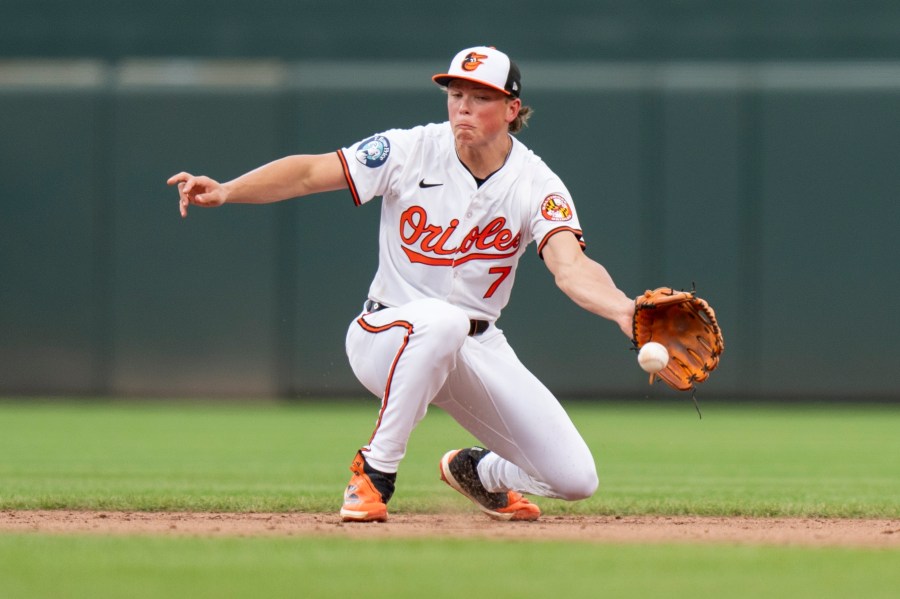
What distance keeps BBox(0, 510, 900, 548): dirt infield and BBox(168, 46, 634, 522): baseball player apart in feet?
0.57

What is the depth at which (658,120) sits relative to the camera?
404 inches

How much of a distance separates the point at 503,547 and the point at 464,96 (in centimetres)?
Answer: 154

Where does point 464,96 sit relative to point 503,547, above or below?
above

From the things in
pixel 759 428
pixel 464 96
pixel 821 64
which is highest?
pixel 821 64

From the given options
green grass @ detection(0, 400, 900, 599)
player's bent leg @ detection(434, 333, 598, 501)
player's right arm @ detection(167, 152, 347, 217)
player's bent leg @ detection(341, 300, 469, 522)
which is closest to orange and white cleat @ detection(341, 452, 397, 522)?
player's bent leg @ detection(341, 300, 469, 522)

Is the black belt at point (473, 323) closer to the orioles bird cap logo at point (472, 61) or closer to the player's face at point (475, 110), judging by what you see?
the player's face at point (475, 110)

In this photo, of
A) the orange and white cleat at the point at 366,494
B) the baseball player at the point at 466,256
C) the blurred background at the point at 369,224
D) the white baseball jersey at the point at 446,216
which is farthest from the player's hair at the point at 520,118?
the blurred background at the point at 369,224

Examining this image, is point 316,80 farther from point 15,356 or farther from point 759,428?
point 759,428

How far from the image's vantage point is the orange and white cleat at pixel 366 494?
14.1ft

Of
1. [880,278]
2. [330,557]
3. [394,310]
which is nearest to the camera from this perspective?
[330,557]

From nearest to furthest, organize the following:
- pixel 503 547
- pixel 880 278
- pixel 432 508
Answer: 1. pixel 503 547
2. pixel 432 508
3. pixel 880 278

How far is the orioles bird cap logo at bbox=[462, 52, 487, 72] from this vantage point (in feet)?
14.7

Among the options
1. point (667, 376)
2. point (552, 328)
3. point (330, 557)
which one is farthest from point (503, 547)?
point (552, 328)

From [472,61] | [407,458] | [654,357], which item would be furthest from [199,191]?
[407,458]
